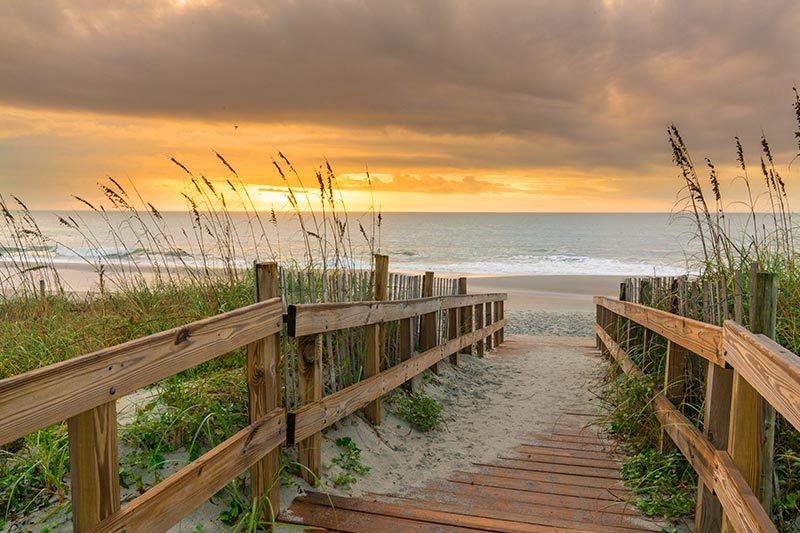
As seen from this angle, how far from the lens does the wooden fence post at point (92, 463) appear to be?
186 cm

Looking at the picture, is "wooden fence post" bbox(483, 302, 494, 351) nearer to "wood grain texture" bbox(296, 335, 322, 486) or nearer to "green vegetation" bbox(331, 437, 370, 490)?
"green vegetation" bbox(331, 437, 370, 490)

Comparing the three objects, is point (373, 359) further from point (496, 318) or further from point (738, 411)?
point (496, 318)

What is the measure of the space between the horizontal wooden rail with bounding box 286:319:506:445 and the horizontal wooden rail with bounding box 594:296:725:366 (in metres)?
2.23

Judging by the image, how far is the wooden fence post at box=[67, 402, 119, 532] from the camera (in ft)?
6.10

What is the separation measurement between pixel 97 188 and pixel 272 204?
1.95 m

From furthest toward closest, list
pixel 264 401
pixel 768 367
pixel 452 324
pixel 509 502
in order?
pixel 452 324 → pixel 509 502 → pixel 264 401 → pixel 768 367

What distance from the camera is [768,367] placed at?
206cm

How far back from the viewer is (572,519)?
3.49 metres

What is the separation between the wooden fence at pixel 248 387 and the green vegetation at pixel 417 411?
214mm

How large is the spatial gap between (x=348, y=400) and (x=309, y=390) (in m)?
0.54

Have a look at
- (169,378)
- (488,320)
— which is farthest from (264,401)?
(488,320)

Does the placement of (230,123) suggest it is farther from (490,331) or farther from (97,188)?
(490,331)

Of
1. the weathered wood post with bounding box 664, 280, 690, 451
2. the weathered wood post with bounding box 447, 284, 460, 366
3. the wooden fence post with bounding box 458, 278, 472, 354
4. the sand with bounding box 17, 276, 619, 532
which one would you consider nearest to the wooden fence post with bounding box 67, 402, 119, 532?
the sand with bounding box 17, 276, 619, 532

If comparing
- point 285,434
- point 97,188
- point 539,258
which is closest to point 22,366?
point 285,434
